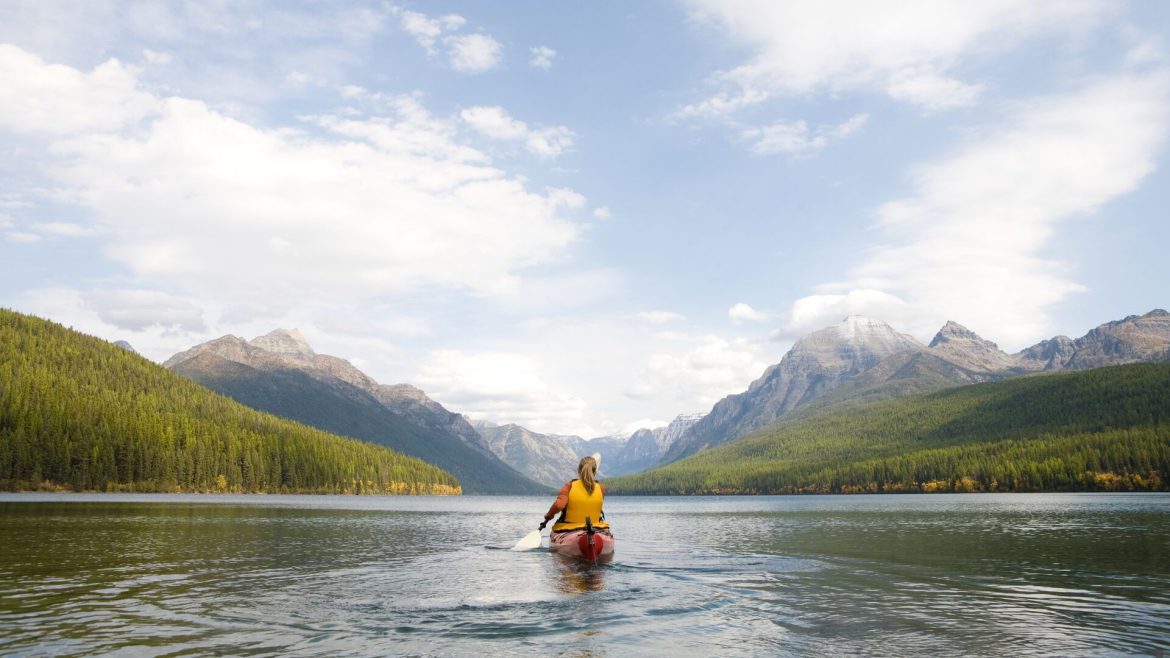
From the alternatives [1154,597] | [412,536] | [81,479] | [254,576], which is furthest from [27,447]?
[1154,597]

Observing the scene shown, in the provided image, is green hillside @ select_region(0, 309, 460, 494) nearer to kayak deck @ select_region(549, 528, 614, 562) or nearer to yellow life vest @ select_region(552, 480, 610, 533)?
kayak deck @ select_region(549, 528, 614, 562)

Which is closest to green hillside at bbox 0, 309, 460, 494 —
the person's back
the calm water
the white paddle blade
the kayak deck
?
the calm water

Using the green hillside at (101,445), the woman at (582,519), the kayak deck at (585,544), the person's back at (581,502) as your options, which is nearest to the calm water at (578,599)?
the kayak deck at (585,544)

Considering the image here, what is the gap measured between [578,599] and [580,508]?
9.89m

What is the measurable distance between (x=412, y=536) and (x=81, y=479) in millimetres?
123170

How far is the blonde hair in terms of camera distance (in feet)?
109

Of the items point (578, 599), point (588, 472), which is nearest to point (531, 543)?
point (588, 472)

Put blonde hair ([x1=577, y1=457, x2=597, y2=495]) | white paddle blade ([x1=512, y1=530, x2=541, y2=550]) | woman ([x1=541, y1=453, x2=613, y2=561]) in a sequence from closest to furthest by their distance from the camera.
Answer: blonde hair ([x1=577, y1=457, x2=597, y2=495]), woman ([x1=541, y1=453, x2=613, y2=561]), white paddle blade ([x1=512, y1=530, x2=541, y2=550])

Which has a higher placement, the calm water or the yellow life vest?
the yellow life vest

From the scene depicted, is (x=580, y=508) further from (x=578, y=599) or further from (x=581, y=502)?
(x=578, y=599)

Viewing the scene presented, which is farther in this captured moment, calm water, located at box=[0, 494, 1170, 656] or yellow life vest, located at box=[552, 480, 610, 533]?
yellow life vest, located at box=[552, 480, 610, 533]

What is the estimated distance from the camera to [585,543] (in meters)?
36.1

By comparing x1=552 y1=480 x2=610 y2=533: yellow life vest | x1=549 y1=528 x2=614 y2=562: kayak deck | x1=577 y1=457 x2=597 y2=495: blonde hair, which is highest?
x1=577 y1=457 x2=597 y2=495: blonde hair

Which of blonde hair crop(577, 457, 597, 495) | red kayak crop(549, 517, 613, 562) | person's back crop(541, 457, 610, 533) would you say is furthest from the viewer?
red kayak crop(549, 517, 613, 562)
